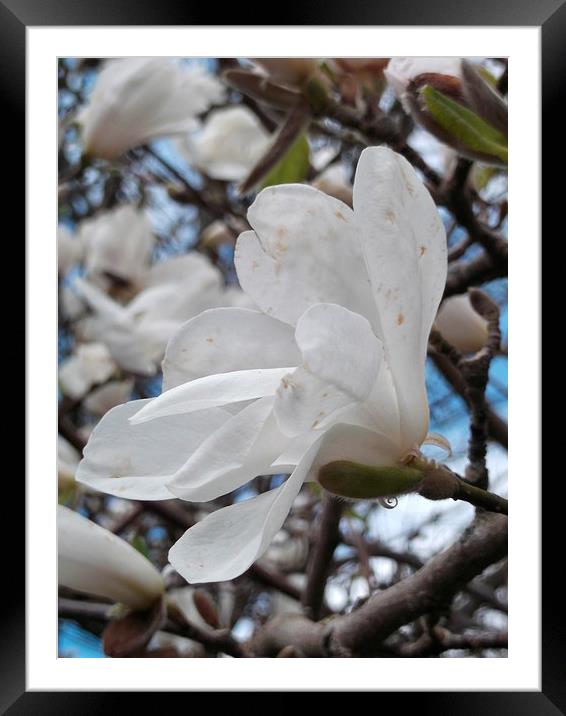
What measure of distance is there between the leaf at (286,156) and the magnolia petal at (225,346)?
238 mm

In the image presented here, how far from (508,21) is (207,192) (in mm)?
692

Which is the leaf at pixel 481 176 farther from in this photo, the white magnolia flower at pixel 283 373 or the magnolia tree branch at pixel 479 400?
the white magnolia flower at pixel 283 373

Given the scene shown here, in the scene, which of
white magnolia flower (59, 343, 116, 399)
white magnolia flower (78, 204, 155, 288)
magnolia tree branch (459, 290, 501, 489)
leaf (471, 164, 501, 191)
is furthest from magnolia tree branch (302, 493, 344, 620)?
white magnolia flower (78, 204, 155, 288)

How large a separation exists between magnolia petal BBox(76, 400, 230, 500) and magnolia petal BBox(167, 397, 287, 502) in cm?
3

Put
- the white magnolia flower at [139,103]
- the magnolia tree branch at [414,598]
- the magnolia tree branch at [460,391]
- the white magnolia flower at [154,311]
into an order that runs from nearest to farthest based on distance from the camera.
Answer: the magnolia tree branch at [414,598] < the magnolia tree branch at [460,391] < the white magnolia flower at [139,103] < the white magnolia flower at [154,311]

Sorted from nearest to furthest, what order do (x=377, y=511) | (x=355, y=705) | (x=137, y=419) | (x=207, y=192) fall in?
(x=137, y=419), (x=355, y=705), (x=377, y=511), (x=207, y=192)

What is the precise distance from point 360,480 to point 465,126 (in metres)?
0.24

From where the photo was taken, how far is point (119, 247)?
45.1 inches

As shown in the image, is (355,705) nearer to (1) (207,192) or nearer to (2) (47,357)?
(2) (47,357)

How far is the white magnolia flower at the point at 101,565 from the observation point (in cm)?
54

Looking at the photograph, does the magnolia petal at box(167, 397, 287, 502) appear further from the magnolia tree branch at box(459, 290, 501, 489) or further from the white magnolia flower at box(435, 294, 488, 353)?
the white magnolia flower at box(435, 294, 488, 353)

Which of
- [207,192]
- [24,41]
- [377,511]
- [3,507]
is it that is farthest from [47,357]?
[207,192]

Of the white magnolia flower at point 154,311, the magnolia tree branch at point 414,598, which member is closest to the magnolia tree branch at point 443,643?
the magnolia tree branch at point 414,598

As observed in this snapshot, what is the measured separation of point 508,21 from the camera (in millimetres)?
515
